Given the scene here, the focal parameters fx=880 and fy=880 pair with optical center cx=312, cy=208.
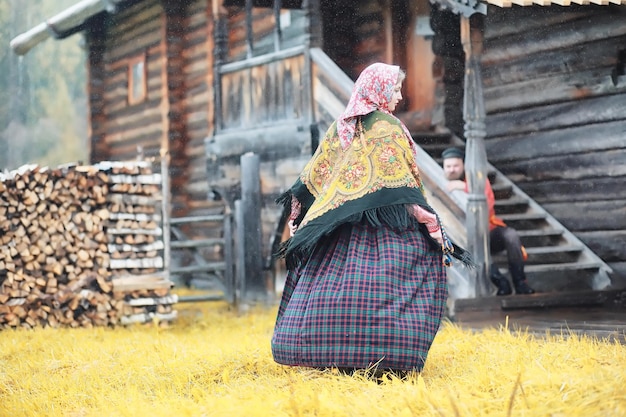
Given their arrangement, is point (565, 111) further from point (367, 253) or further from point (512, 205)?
point (367, 253)

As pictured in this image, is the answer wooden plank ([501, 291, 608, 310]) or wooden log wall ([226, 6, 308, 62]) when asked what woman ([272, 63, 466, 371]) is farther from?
wooden log wall ([226, 6, 308, 62])

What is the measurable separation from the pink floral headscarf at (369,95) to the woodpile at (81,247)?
4206 mm

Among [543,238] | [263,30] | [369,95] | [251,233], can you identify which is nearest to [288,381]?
[369,95]

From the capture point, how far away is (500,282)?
799 cm

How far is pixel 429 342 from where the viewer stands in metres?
4.62

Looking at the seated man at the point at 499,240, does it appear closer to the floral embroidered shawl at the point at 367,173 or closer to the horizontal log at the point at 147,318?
the floral embroidered shawl at the point at 367,173

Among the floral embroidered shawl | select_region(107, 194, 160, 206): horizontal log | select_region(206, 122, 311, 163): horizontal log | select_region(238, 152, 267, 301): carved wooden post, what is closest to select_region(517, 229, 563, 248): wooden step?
select_region(206, 122, 311, 163): horizontal log

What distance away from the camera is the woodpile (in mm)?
8164

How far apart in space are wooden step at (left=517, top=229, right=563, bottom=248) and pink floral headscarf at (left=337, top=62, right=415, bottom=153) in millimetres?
4204

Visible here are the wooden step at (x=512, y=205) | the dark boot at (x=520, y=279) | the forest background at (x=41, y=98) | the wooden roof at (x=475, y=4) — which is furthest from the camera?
the forest background at (x=41, y=98)

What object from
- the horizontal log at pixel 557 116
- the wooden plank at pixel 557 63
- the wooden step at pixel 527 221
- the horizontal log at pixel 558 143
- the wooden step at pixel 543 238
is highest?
the wooden plank at pixel 557 63

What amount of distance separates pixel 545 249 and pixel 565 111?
1456mm

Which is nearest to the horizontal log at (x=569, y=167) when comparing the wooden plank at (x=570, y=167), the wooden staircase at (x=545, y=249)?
the wooden plank at (x=570, y=167)

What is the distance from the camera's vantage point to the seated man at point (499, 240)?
25.8ft
